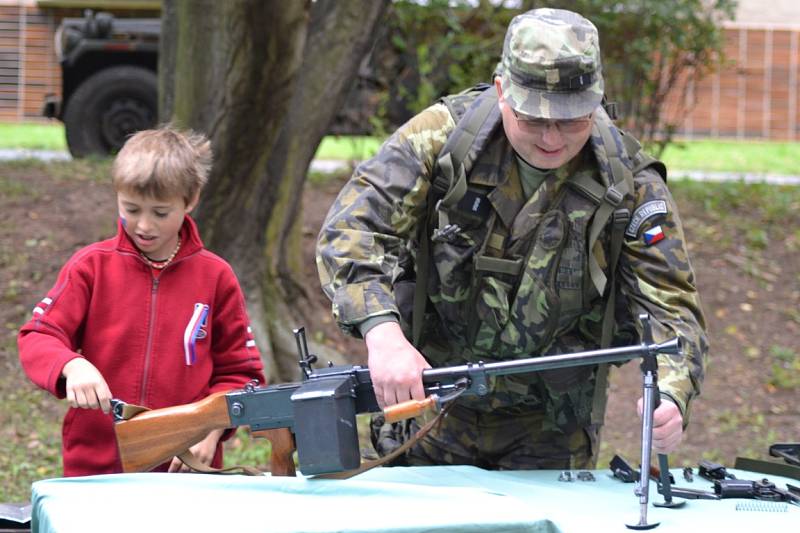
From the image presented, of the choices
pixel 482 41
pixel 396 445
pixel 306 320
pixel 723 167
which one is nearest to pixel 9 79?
pixel 723 167

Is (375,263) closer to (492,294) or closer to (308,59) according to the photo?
(492,294)

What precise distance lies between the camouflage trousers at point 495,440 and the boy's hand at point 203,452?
1.51ft

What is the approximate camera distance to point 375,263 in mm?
2904

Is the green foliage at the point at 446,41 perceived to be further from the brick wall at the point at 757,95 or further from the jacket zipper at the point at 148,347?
the brick wall at the point at 757,95

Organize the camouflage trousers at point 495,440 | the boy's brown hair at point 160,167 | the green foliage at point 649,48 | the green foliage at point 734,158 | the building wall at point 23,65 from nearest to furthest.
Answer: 1. the boy's brown hair at point 160,167
2. the camouflage trousers at point 495,440
3. the green foliage at point 649,48
4. the green foliage at point 734,158
5. the building wall at point 23,65

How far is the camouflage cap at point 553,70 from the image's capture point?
9.25 ft

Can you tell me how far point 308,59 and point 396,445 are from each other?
346cm

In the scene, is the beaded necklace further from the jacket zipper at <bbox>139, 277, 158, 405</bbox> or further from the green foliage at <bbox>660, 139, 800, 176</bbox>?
the green foliage at <bbox>660, 139, 800, 176</bbox>

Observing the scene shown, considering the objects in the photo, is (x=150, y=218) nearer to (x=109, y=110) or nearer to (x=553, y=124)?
(x=553, y=124)

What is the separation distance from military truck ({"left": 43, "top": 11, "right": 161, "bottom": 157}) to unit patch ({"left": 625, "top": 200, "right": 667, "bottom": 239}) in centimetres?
776

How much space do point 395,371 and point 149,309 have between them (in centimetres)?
88

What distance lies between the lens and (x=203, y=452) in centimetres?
315

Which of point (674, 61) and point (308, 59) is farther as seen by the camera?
point (674, 61)

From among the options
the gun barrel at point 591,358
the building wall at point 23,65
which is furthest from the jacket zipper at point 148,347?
the building wall at point 23,65
